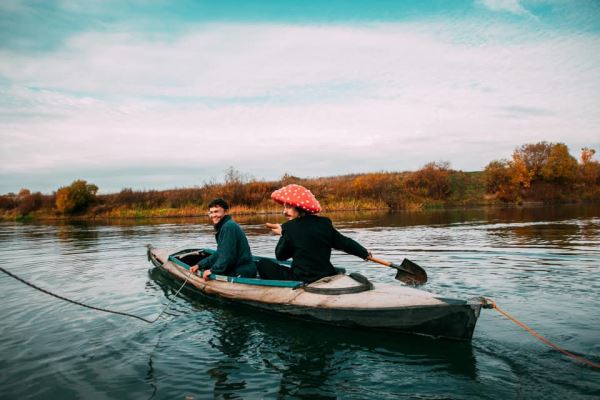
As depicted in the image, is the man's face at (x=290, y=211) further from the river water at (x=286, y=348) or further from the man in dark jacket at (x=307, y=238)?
the river water at (x=286, y=348)

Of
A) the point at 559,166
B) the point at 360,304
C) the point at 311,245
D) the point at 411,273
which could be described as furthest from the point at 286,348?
the point at 559,166

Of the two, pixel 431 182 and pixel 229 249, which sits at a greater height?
Answer: pixel 431 182

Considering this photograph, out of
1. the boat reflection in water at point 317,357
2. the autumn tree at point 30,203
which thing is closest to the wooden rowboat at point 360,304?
the boat reflection in water at point 317,357

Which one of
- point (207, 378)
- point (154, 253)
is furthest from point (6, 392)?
point (154, 253)

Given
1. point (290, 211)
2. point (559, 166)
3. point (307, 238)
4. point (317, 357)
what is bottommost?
point (317, 357)

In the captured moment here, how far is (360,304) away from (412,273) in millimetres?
1871

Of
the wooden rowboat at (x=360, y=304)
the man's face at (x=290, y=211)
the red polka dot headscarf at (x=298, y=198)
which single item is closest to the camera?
the wooden rowboat at (x=360, y=304)

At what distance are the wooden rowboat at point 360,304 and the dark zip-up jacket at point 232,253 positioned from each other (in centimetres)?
29

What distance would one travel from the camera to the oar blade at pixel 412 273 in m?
6.64

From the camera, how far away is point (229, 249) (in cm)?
705

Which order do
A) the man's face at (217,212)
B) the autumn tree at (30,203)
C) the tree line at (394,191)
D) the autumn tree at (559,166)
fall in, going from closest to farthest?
the man's face at (217,212) → the tree line at (394,191) → the autumn tree at (559,166) → the autumn tree at (30,203)

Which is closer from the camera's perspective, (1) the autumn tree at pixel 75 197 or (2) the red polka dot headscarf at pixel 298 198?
(2) the red polka dot headscarf at pixel 298 198

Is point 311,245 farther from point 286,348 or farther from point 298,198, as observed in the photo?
point 286,348

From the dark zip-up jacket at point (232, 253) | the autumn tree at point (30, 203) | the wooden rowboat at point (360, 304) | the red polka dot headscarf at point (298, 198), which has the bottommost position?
the wooden rowboat at point (360, 304)
